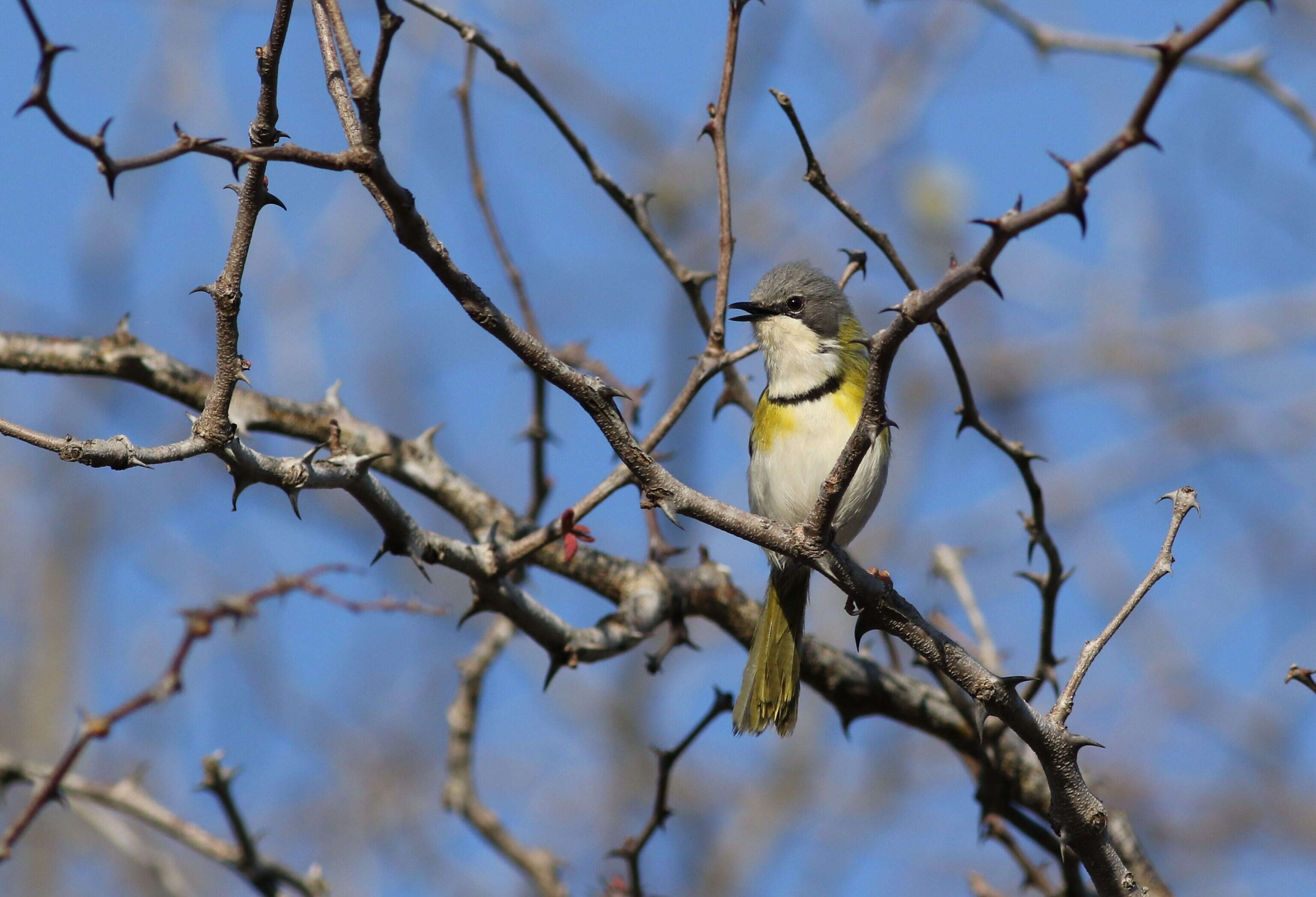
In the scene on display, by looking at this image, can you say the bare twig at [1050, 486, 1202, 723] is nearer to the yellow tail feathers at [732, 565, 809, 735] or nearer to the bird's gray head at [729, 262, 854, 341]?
the yellow tail feathers at [732, 565, 809, 735]

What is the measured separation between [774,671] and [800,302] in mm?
1685

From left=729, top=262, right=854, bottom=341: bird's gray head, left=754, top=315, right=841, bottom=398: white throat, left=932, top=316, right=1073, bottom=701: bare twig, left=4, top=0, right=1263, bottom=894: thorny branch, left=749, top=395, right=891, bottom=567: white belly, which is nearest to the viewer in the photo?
left=4, top=0, right=1263, bottom=894: thorny branch

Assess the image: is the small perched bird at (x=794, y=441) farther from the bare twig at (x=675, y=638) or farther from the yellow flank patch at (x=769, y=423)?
the bare twig at (x=675, y=638)

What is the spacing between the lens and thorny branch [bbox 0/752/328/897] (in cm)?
394

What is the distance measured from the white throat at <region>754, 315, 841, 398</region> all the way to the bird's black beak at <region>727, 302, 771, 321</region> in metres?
0.03

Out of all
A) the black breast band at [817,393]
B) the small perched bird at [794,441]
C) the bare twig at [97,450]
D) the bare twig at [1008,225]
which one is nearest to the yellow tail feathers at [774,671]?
the small perched bird at [794,441]

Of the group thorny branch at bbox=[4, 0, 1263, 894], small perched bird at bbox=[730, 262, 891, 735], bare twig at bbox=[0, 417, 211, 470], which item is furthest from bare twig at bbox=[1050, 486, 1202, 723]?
bare twig at bbox=[0, 417, 211, 470]

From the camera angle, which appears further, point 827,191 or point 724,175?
point 724,175

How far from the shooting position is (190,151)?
202 cm

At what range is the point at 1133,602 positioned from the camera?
2.75m

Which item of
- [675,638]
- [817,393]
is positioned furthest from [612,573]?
[817,393]

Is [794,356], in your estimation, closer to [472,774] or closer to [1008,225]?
[472,774]

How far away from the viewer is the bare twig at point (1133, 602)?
2.73 metres

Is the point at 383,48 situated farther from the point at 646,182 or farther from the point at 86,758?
the point at 86,758
